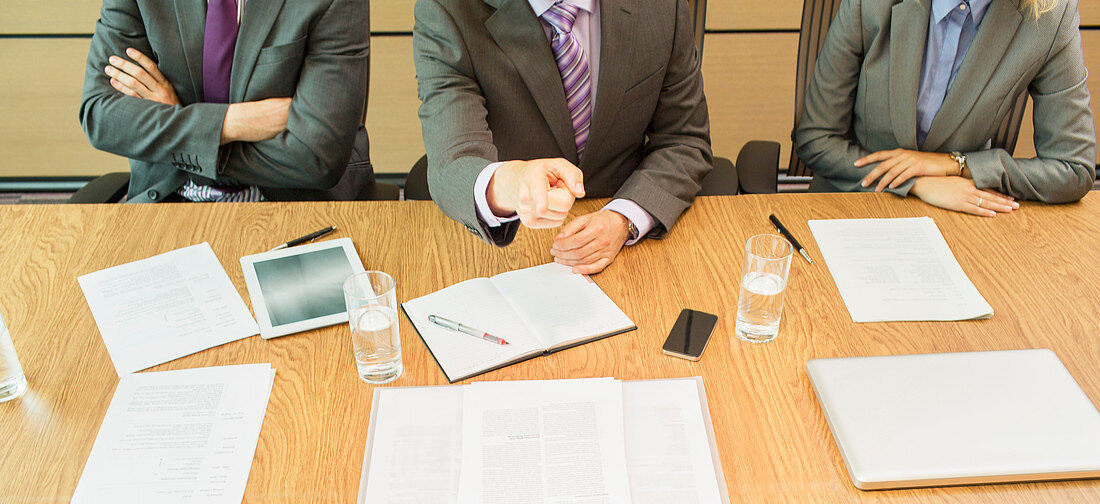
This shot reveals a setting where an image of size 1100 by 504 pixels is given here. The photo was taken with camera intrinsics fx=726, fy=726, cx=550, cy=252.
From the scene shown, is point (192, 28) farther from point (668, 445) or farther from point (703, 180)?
point (668, 445)

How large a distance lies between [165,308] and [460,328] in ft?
1.67

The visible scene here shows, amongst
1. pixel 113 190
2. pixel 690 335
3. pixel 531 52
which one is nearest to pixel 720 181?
pixel 531 52

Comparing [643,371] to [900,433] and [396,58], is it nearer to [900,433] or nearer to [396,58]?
[900,433]

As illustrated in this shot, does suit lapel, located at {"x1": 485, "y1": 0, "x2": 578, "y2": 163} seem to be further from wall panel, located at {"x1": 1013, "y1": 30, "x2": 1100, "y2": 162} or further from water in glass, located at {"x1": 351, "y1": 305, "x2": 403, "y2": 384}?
wall panel, located at {"x1": 1013, "y1": 30, "x2": 1100, "y2": 162}

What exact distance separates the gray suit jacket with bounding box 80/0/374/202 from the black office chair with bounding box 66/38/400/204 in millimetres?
63

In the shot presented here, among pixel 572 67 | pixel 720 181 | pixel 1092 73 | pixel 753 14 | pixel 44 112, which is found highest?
pixel 572 67

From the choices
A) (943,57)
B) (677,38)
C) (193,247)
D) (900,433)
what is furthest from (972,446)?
(193,247)

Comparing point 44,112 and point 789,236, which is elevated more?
point 789,236

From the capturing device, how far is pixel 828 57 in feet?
5.84

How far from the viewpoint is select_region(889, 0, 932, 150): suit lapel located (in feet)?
5.43

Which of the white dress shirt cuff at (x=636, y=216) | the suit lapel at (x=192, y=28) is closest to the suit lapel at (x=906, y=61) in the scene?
the white dress shirt cuff at (x=636, y=216)

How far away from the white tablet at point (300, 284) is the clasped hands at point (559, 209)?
0.31 meters

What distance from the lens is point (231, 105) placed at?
1705mm

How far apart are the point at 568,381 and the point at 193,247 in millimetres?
799
